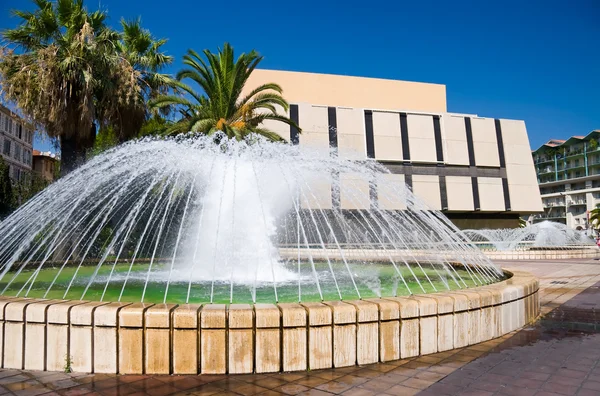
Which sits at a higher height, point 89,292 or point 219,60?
point 219,60

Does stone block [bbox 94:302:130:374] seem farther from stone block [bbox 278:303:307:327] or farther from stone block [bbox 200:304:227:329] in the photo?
stone block [bbox 278:303:307:327]

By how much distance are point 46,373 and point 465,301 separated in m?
3.84

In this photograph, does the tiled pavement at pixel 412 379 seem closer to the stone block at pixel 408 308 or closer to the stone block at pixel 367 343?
the stone block at pixel 367 343

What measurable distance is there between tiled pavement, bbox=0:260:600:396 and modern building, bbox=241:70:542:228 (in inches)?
1315

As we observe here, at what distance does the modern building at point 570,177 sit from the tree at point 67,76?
80.8m

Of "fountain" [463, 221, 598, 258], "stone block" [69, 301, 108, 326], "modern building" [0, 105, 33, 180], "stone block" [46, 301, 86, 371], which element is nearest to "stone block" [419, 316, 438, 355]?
"stone block" [69, 301, 108, 326]

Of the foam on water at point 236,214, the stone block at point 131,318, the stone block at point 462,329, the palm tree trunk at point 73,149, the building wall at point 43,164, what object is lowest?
the stone block at point 462,329

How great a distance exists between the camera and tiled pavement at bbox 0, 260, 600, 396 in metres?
3.28

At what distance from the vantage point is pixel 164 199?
720 inches

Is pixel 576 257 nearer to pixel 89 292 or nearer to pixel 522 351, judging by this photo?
pixel 522 351

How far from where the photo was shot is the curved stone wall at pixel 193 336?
3.63m

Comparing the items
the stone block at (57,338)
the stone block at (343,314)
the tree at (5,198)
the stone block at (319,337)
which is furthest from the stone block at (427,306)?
the tree at (5,198)

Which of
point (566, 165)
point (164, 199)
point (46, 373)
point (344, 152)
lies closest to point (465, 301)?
point (46, 373)

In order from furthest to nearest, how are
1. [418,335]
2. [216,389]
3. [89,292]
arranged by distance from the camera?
[89,292]
[418,335]
[216,389]
